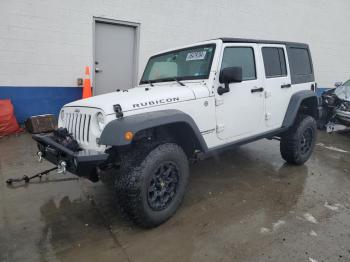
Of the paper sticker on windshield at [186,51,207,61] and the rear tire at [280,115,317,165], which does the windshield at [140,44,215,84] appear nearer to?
the paper sticker on windshield at [186,51,207,61]

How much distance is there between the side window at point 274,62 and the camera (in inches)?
166

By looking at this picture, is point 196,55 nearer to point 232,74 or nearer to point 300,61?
point 232,74

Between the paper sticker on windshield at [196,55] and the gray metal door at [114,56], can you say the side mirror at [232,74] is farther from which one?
Result: the gray metal door at [114,56]

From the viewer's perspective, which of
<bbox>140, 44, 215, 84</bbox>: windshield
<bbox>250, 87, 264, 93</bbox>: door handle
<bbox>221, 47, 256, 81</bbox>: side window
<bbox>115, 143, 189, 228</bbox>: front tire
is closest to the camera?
<bbox>115, 143, 189, 228</bbox>: front tire

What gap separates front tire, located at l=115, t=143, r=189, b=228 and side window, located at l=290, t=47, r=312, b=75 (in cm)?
278

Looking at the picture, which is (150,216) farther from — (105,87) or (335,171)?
(105,87)

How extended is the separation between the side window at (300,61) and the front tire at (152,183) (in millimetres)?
2784

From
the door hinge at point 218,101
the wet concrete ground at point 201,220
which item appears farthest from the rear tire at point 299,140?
the door hinge at point 218,101

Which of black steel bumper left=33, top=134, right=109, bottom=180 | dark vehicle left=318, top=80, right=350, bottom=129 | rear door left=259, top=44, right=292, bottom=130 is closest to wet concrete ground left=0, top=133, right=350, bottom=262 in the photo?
black steel bumper left=33, top=134, right=109, bottom=180

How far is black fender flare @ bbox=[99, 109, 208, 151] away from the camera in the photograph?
2.54m

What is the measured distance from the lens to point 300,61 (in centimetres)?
487

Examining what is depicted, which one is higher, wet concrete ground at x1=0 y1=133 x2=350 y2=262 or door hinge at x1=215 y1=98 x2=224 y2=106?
door hinge at x1=215 y1=98 x2=224 y2=106

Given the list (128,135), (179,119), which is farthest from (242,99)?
(128,135)

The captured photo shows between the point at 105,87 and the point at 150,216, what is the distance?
531cm
